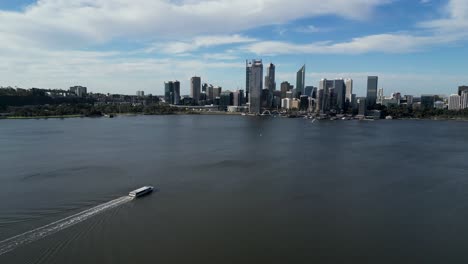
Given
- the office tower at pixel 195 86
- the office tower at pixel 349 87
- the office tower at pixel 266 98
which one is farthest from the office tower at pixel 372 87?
the office tower at pixel 195 86

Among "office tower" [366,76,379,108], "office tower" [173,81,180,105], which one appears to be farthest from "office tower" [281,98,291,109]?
"office tower" [173,81,180,105]

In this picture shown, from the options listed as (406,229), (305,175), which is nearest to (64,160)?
(305,175)

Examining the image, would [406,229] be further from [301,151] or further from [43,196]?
[301,151]

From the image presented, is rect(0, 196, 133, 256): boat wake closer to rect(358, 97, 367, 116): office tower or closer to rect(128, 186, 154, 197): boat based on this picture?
rect(128, 186, 154, 197): boat

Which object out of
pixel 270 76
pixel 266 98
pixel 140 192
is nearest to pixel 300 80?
pixel 270 76

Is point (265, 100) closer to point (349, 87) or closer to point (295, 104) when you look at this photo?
point (295, 104)

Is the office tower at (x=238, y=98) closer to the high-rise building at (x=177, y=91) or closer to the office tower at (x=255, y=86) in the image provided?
the office tower at (x=255, y=86)
